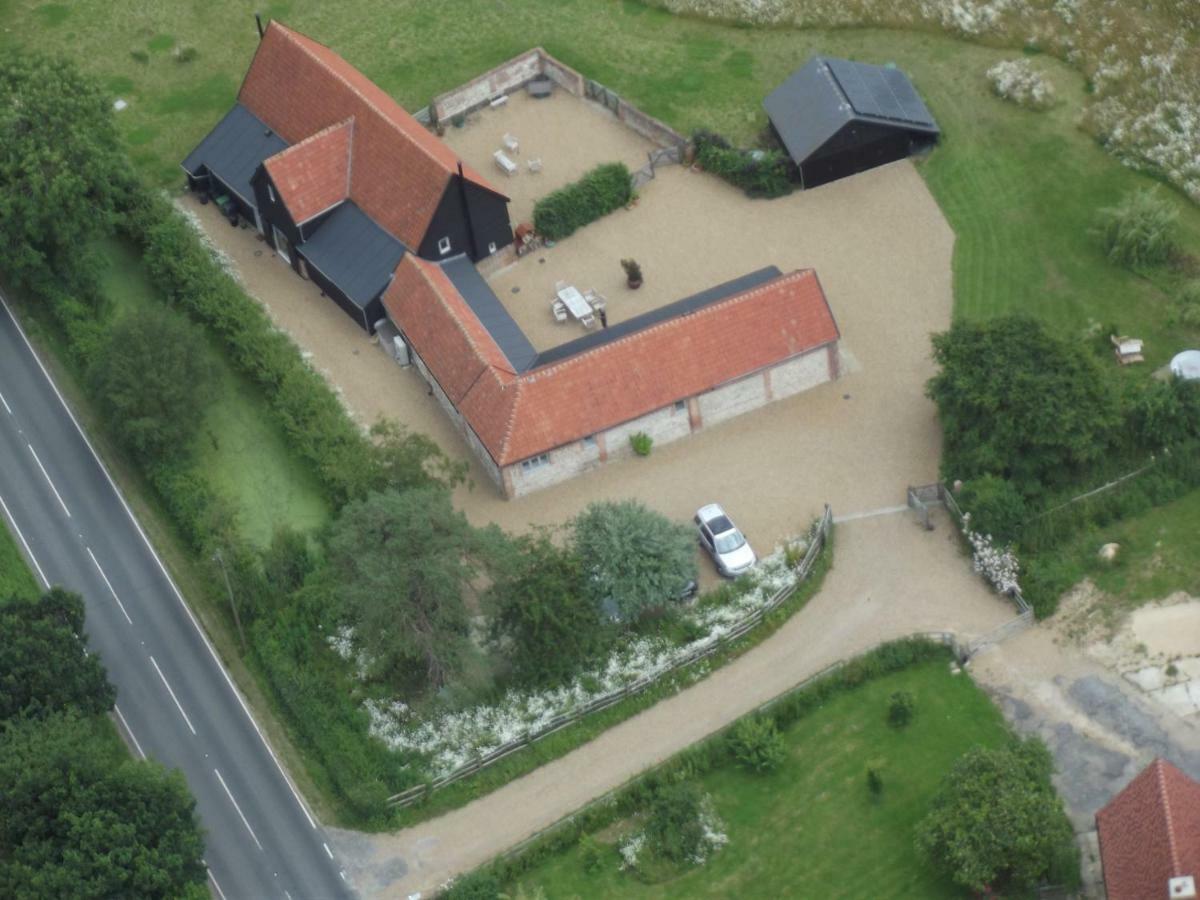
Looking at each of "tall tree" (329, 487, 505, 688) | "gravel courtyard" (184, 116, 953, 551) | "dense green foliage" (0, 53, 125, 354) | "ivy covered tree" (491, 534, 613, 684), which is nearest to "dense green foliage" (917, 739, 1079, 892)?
"ivy covered tree" (491, 534, 613, 684)

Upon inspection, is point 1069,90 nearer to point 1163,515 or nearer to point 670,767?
point 1163,515

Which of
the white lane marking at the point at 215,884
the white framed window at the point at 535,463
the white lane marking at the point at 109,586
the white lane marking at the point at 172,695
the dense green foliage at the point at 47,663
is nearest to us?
the white lane marking at the point at 215,884

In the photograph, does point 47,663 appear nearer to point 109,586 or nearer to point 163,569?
point 109,586

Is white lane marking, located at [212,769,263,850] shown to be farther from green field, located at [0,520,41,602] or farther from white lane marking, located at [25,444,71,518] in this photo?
white lane marking, located at [25,444,71,518]

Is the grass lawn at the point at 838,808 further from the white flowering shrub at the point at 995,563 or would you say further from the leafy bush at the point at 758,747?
the white flowering shrub at the point at 995,563

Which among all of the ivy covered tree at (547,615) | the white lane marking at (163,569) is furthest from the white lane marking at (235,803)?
the ivy covered tree at (547,615)

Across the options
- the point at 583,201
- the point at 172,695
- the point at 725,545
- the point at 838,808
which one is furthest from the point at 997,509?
the point at 172,695

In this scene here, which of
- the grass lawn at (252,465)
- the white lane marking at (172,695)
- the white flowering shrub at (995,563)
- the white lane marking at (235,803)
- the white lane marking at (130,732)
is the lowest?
the white lane marking at (235,803)
